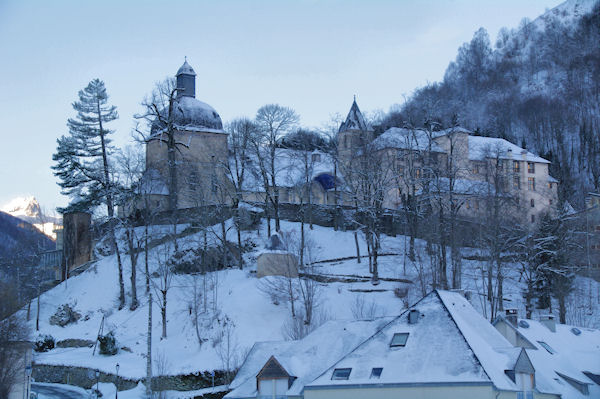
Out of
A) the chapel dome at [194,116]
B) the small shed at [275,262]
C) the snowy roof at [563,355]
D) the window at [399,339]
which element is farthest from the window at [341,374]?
the chapel dome at [194,116]

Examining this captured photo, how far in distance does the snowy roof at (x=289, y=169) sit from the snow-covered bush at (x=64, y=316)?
17.3 metres

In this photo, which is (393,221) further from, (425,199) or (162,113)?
(162,113)


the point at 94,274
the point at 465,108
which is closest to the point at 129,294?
the point at 94,274

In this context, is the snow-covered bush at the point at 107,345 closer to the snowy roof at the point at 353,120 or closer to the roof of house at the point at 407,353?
the roof of house at the point at 407,353

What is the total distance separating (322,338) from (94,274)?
22.7 m

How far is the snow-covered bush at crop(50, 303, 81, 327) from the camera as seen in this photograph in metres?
44.7

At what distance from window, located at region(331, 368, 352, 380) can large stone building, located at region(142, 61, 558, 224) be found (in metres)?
22.5

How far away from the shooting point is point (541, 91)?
4815 inches

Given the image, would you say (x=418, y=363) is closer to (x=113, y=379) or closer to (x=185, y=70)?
(x=113, y=379)

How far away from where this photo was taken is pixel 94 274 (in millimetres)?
49188

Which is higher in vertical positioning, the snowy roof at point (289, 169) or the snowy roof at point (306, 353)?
the snowy roof at point (289, 169)

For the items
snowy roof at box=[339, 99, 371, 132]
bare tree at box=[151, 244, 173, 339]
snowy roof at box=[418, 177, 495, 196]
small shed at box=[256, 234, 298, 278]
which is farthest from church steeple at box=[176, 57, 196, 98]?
small shed at box=[256, 234, 298, 278]

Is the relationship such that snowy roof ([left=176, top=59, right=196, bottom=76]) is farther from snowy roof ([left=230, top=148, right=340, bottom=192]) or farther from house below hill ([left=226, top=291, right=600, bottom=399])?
house below hill ([left=226, top=291, right=600, bottom=399])

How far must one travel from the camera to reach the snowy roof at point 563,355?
29.1m
